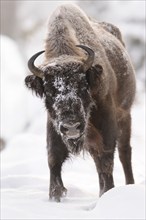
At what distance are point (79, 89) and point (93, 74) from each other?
33 cm

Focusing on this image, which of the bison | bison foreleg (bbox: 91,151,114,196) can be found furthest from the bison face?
bison foreleg (bbox: 91,151,114,196)

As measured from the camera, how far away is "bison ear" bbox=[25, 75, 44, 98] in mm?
5742

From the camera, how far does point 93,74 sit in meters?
5.73

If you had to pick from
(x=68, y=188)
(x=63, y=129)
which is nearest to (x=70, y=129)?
(x=63, y=129)

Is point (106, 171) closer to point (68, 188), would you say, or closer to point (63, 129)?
point (68, 188)

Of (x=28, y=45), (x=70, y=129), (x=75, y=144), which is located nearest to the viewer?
(x=70, y=129)

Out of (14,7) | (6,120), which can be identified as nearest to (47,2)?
(14,7)

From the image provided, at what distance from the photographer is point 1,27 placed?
26.7 meters

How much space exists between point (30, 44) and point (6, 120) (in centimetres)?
926

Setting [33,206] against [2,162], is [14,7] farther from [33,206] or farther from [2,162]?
[33,206]

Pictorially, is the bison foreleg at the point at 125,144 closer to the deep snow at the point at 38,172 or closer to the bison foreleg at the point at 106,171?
the deep snow at the point at 38,172

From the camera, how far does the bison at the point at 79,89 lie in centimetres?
537

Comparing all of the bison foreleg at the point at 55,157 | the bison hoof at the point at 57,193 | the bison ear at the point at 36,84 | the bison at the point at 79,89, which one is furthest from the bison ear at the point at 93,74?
the bison hoof at the point at 57,193

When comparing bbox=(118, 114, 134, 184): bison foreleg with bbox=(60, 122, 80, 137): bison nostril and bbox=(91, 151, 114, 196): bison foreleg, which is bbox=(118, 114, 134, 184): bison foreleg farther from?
bbox=(60, 122, 80, 137): bison nostril
